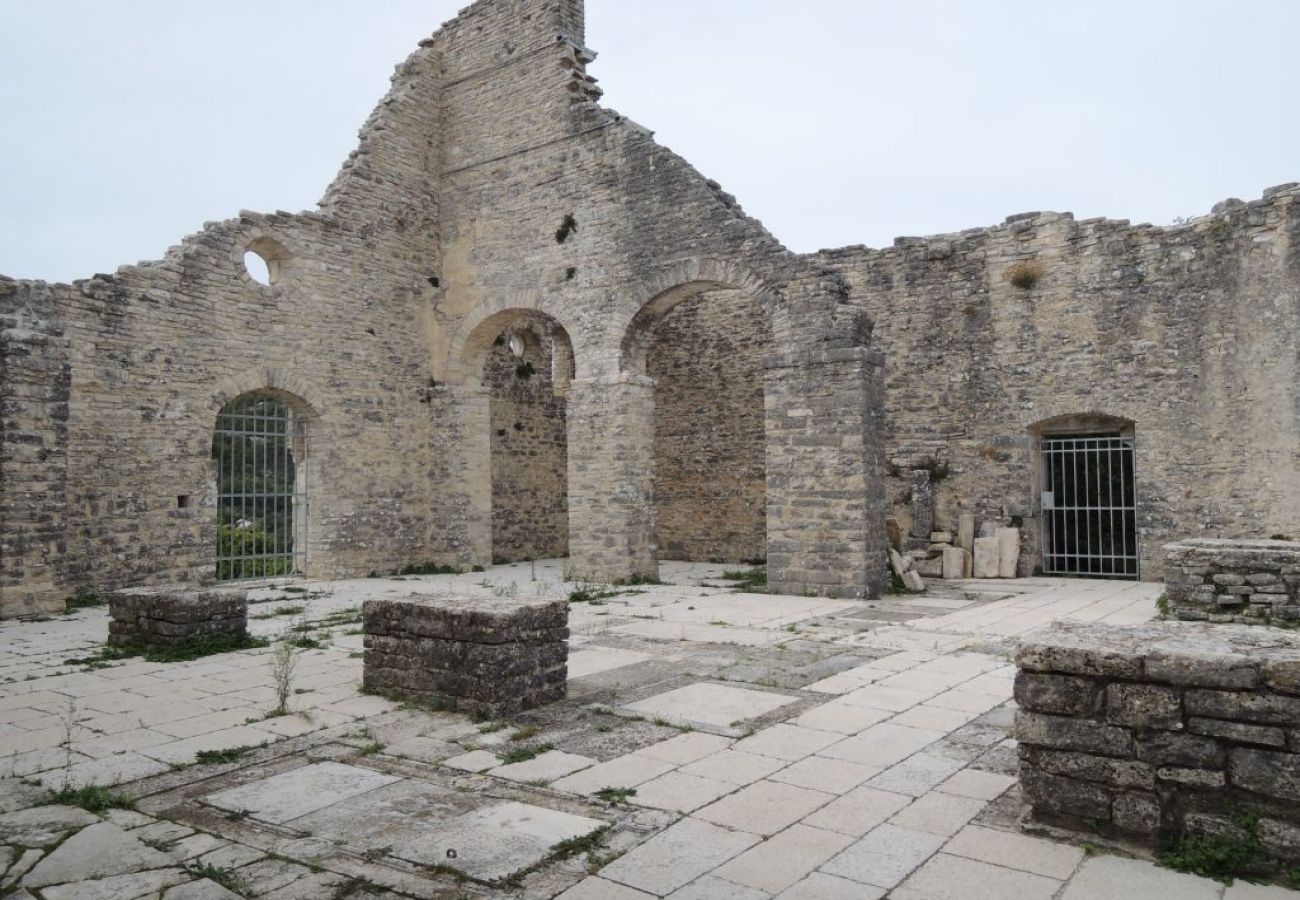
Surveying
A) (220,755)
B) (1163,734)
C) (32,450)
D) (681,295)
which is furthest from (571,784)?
(681,295)

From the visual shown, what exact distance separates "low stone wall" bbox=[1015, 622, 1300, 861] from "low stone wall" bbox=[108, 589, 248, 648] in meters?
6.69

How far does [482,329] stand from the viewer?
15.2 m

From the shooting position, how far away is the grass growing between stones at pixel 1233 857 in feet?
10.0

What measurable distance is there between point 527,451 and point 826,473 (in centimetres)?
813

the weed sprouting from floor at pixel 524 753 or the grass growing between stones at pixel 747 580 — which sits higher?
the weed sprouting from floor at pixel 524 753

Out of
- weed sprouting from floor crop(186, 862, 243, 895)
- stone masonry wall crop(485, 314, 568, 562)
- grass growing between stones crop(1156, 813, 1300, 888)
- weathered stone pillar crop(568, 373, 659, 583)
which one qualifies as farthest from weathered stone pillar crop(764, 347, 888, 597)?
weed sprouting from floor crop(186, 862, 243, 895)

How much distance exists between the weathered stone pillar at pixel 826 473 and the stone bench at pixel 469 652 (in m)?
5.90

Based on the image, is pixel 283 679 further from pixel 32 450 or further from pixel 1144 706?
pixel 32 450

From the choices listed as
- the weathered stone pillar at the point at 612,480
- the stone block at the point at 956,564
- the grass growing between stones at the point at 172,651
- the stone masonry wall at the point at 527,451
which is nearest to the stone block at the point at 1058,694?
the grass growing between stones at the point at 172,651

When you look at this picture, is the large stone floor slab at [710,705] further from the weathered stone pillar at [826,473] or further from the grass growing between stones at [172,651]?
the weathered stone pillar at [826,473]

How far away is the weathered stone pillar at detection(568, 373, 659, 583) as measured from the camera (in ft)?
42.7

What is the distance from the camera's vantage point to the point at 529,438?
18.1m

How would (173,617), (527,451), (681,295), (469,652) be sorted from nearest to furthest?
1. (469,652)
2. (173,617)
3. (681,295)
4. (527,451)

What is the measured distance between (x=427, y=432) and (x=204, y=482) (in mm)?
3920
